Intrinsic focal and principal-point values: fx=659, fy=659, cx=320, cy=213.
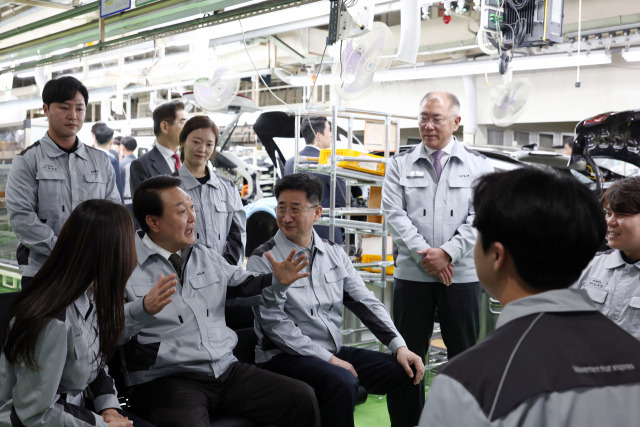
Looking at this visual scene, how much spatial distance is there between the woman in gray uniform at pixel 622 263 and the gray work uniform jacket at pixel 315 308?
0.87 meters

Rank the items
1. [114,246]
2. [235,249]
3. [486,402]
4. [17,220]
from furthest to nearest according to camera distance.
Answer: [235,249] < [17,220] < [114,246] < [486,402]

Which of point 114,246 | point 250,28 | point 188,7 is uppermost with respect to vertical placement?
point 250,28

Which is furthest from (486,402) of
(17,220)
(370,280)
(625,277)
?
(370,280)

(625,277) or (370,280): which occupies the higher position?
(625,277)

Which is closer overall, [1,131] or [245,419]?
[245,419]

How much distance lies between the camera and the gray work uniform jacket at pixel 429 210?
3517mm

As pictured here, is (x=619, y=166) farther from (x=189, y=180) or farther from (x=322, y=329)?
(x=189, y=180)

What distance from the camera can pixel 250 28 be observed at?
28.1 ft

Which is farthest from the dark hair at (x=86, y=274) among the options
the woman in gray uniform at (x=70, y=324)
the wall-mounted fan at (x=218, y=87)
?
the wall-mounted fan at (x=218, y=87)

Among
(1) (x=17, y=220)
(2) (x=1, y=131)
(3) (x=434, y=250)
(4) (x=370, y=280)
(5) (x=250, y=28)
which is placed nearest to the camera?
(1) (x=17, y=220)

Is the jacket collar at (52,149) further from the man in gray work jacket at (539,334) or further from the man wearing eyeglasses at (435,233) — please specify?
the man in gray work jacket at (539,334)

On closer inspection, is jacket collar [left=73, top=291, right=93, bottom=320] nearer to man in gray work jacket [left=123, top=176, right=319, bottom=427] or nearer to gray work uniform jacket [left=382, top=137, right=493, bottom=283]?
man in gray work jacket [left=123, top=176, right=319, bottom=427]

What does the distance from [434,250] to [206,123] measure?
1421 millimetres

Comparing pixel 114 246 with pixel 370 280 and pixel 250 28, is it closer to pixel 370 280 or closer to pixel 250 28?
pixel 370 280
